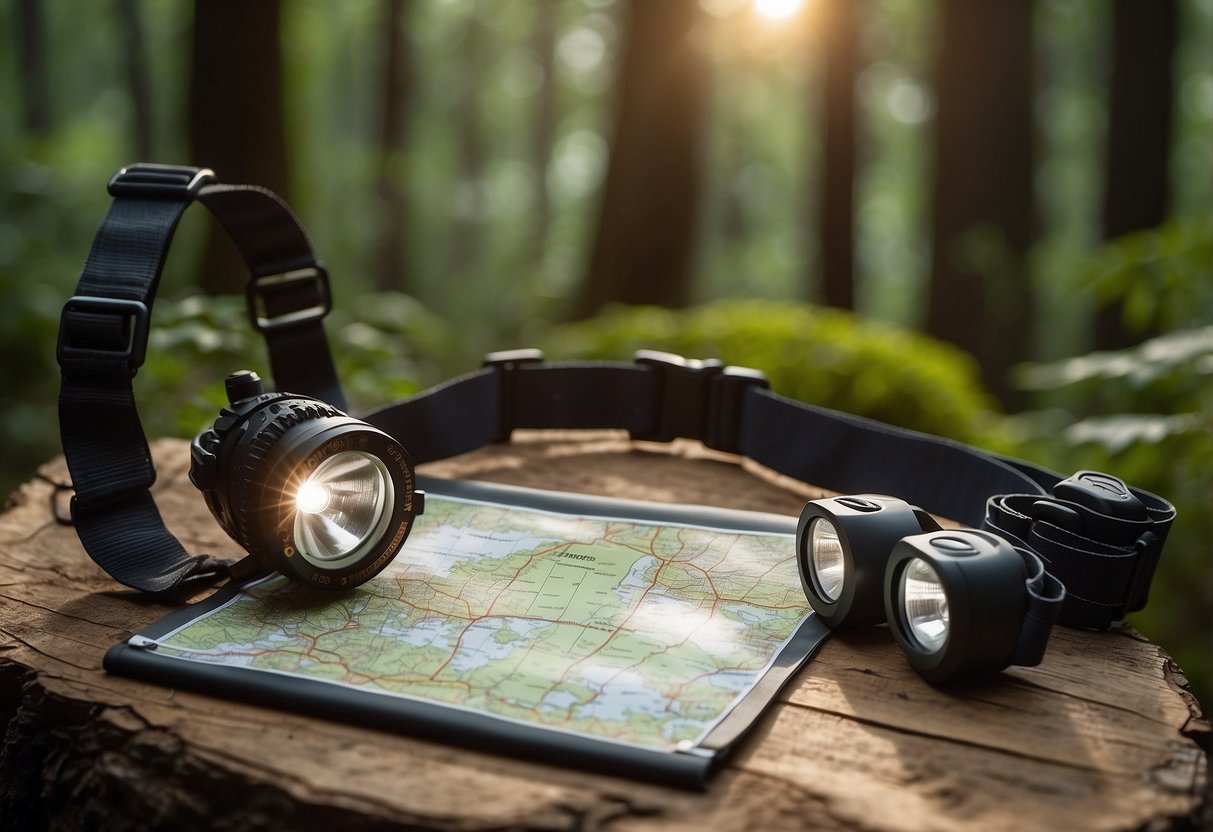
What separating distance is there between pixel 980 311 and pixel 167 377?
299 inches

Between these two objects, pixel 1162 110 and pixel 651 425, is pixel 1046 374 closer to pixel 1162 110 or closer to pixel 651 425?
pixel 651 425

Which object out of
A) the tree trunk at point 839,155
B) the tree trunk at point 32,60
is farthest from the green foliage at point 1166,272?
the tree trunk at point 32,60

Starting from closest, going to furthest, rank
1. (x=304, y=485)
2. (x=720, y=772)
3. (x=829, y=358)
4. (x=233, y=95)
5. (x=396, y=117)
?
1. (x=720, y=772)
2. (x=304, y=485)
3. (x=829, y=358)
4. (x=233, y=95)
5. (x=396, y=117)

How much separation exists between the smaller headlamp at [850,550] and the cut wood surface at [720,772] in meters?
0.08

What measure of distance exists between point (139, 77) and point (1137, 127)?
14.5 metres

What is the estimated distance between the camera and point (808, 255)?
2291 centimetres

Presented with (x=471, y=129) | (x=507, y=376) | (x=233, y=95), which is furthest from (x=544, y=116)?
(x=507, y=376)

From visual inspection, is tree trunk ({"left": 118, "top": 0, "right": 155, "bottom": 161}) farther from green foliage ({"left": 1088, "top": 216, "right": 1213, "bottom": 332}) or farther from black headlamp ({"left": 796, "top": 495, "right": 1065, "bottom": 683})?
black headlamp ({"left": 796, "top": 495, "right": 1065, "bottom": 683})

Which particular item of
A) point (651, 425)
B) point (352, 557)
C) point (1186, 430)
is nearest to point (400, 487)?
point (352, 557)

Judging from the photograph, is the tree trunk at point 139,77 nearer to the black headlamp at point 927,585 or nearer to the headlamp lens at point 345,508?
the headlamp lens at point 345,508

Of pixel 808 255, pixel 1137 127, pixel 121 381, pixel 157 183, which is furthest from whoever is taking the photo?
pixel 808 255

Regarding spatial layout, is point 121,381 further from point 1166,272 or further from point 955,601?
point 1166,272

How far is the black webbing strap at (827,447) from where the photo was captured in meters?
1.86

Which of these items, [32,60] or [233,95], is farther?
[32,60]
